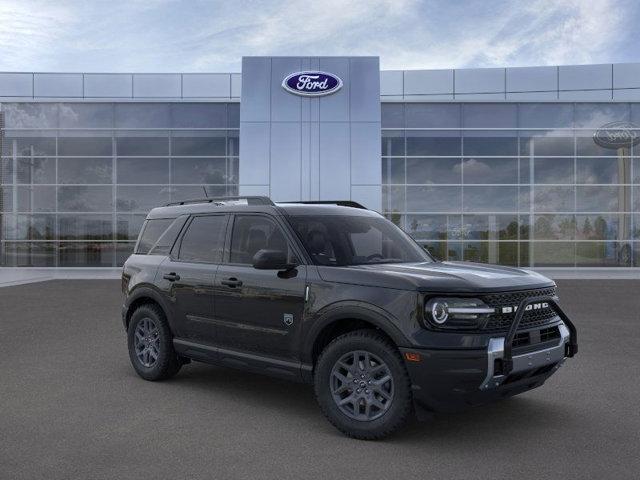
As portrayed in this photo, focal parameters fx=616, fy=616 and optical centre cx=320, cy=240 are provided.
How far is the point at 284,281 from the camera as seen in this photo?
527 cm

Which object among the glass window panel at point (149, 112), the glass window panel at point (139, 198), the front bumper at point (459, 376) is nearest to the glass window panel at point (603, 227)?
the glass window panel at point (139, 198)

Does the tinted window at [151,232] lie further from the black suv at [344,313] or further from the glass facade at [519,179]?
the glass facade at [519,179]

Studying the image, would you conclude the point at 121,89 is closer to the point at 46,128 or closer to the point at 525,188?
the point at 46,128

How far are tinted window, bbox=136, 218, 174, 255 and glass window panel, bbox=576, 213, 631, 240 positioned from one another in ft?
82.1

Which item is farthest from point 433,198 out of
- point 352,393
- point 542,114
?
point 352,393

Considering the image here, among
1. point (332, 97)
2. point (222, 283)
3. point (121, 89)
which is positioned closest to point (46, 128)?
point (121, 89)

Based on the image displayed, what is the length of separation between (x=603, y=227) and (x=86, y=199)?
23851mm

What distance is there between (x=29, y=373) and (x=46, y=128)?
24.8 metres

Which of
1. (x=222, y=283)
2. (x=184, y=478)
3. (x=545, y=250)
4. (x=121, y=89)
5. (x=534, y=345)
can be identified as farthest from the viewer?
(x=121, y=89)

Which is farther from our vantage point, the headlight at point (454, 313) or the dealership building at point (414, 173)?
the dealership building at point (414, 173)

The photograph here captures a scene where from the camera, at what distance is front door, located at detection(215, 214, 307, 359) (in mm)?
5195

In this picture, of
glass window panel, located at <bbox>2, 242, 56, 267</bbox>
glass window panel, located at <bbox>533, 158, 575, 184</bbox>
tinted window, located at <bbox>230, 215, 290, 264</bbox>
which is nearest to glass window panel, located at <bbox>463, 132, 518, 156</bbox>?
glass window panel, located at <bbox>533, 158, 575, 184</bbox>

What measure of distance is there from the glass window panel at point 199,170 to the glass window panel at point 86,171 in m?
3.07

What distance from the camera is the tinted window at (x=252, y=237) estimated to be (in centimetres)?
560
